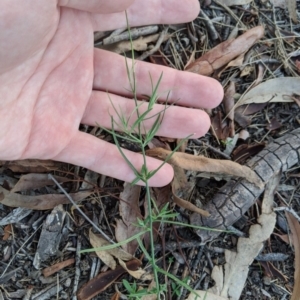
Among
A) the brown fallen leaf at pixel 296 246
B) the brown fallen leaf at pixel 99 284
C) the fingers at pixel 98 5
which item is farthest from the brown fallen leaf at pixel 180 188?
the fingers at pixel 98 5

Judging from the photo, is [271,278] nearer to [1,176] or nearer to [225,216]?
[225,216]

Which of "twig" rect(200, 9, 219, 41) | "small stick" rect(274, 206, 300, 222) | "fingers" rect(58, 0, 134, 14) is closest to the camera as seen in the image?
"fingers" rect(58, 0, 134, 14)

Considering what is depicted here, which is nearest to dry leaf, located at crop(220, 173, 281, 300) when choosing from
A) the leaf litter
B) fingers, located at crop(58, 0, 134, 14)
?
the leaf litter

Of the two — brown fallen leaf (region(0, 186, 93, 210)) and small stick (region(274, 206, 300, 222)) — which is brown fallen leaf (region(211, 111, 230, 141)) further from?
brown fallen leaf (region(0, 186, 93, 210))

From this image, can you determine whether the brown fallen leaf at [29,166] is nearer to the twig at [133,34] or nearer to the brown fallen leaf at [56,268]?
the brown fallen leaf at [56,268]

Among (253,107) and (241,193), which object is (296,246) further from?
(253,107)

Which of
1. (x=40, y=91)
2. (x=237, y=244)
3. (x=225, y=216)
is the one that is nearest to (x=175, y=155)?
(x=225, y=216)
